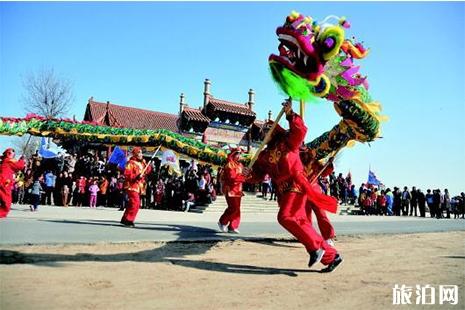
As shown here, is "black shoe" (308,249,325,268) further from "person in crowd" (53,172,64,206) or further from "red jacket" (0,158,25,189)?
"person in crowd" (53,172,64,206)

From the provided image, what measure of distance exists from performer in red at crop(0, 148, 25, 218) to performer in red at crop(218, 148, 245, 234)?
5.19 m

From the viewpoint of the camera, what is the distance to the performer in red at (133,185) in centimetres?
952

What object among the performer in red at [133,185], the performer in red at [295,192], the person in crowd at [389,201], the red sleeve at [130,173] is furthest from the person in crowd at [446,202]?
the performer in red at [295,192]

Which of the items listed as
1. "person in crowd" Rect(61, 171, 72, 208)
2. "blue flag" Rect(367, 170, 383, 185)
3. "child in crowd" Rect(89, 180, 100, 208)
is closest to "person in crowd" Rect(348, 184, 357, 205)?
"blue flag" Rect(367, 170, 383, 185)

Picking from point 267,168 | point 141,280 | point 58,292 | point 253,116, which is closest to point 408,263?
point 267,168

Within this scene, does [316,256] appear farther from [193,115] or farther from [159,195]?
[193,115]

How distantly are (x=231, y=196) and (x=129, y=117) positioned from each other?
2387cm

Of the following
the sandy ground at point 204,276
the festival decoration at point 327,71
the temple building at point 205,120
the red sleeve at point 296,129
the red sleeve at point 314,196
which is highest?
the temple building at point 205,120

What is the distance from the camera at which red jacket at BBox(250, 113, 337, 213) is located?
5.60 metres

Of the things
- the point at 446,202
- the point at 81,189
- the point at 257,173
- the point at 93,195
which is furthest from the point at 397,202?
the point at 257,173

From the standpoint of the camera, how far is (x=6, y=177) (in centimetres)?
973

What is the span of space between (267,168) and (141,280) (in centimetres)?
274

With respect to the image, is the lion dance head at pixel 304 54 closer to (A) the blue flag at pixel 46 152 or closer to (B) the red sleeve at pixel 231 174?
(B) the red sleeve at pixel 231 174

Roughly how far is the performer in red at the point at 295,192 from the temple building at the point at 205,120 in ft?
72.1
